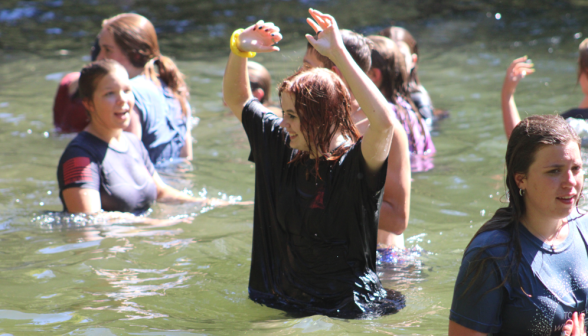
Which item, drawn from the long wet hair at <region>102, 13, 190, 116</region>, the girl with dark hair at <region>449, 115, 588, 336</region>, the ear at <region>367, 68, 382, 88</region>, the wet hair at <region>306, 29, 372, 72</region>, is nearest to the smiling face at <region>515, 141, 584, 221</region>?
the girl with dark hair at <region>449, 115, 588, 336</region>

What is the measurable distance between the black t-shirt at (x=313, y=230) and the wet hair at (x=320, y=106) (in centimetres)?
11

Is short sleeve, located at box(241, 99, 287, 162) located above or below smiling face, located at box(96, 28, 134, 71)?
below

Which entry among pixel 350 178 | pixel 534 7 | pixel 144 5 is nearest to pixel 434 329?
pixel 350 178

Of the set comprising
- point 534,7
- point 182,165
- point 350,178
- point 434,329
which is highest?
point 534,7

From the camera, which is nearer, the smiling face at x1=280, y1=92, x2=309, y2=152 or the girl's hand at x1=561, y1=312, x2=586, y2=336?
the girl's hand at x1=561, y1=312, x2=586, y2=336

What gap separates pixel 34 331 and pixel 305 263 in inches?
56.8

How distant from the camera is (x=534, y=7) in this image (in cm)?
1518

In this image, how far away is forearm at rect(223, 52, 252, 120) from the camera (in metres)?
3.20

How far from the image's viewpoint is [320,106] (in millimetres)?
2744

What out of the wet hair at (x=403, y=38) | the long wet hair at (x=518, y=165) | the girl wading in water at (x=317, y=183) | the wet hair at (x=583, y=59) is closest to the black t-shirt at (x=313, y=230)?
the girl wading in water at (x=317, y=183)

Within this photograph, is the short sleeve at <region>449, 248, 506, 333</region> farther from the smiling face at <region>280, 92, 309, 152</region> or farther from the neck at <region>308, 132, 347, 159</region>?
the smiling face at <region>280, 92, 309, 152</region>

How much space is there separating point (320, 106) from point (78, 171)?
2.21 meters

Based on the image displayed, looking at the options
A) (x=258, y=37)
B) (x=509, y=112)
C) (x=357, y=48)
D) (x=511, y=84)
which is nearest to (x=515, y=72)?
(x=511, y=84)

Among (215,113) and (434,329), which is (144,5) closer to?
(215,113)
